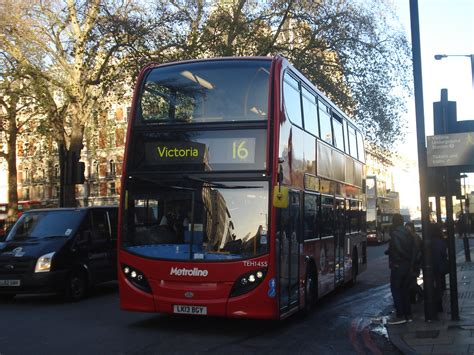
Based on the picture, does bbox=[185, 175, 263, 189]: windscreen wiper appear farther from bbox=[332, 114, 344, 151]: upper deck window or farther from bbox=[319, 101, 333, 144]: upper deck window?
bbox=[332, 114, 344, 151]: upper deck window

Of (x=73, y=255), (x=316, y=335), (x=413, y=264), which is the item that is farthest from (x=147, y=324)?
(x=413, y=264)

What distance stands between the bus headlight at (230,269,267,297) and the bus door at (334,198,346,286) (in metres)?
4.53

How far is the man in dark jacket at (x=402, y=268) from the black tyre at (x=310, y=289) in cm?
136

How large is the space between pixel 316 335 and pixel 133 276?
9.13ft

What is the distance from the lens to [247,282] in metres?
7.84

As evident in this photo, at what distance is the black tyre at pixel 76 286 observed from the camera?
1142 cm

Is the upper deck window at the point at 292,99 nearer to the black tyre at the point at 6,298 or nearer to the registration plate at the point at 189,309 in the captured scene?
the registration plate at the point at 189,309

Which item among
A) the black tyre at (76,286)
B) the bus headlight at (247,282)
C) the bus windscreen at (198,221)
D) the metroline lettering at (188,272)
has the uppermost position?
the bus windscreen at (198,221)

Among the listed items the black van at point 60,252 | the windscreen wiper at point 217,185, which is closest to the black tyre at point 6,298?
the black van at point 60,252

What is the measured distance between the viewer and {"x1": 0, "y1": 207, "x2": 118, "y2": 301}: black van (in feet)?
35.8

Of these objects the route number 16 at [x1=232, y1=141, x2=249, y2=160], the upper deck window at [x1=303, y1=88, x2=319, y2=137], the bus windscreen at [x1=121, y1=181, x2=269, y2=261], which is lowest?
the bus windscreen at [x1=121, y1=181, x2=269, y2=261]

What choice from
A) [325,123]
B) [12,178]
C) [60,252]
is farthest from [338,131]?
[12,178]

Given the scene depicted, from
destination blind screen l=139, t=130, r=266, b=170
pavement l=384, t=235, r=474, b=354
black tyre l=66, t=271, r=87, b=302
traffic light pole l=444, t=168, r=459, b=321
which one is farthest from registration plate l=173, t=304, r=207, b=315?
black tyre l=66, t=271, r=87, b=302

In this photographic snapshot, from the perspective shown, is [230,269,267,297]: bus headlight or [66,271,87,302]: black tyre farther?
[66,271,87,302]: black tyre
